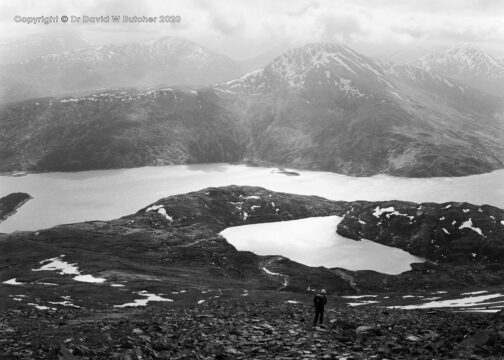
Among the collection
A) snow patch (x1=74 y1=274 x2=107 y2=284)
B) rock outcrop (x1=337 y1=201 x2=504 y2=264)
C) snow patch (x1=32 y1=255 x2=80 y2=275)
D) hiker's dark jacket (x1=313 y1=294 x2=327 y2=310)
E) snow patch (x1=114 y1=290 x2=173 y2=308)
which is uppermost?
hiker's dark jacket (x1=313 y1=294 x2=327 y2=310)

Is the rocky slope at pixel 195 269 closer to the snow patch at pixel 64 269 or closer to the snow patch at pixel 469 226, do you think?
the snow patch at pixel 64 269

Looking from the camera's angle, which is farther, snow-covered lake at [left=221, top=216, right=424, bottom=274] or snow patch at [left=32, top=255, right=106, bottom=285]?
snow-covered lake at [left=221, top=216, right=424, bottom=274]

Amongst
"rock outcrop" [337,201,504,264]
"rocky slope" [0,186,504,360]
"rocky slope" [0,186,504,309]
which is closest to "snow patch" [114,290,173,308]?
"rocky slope" [0,186,504,360]

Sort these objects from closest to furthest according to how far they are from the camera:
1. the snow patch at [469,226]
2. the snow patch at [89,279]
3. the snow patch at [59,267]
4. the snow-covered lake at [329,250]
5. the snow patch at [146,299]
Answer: the snow patch at [146,299], the snow patch at [89,279], the snow patch at [59,267], the snow-covered lake at [329,250], the snow patch at [469,226]

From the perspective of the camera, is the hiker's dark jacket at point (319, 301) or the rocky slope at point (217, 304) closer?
the rocky slope at point (217, 304)

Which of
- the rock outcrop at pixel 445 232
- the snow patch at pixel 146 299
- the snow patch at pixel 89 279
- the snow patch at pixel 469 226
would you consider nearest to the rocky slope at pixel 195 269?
the snow patch at pixel 89 279

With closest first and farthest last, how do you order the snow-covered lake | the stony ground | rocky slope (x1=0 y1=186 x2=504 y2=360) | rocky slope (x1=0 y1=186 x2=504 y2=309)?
the stony ground, rocky slope (x1=0 y1=186 x2=504 y2=360), rocky slope (x1=0 y1=186 x2=504 y2=309), the snow-covered lake

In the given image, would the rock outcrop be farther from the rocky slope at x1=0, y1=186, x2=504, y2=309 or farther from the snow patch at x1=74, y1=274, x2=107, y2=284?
the snow patch at x1=74, y1=274, x2=107, y2=284

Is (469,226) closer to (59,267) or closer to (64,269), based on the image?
(64,269)

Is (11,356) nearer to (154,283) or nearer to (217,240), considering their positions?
(154,283)
